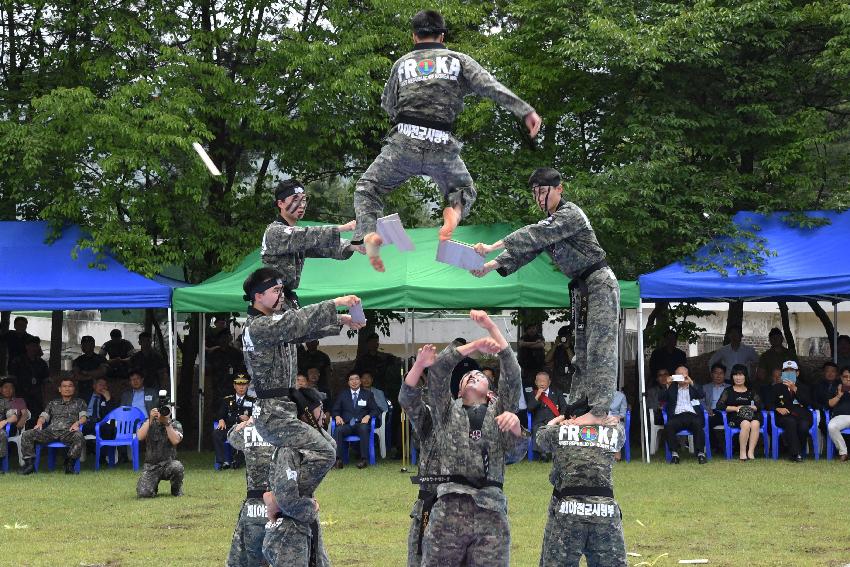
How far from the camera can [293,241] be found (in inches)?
283

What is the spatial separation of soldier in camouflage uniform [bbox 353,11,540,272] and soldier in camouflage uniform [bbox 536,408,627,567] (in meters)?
1.32

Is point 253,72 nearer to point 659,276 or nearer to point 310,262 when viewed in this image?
point 310,262

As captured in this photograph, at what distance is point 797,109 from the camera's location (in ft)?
55.4

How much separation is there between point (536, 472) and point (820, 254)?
14.2 ft

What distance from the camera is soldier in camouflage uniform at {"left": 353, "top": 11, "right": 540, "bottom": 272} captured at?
260 inches

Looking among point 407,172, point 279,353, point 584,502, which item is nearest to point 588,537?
point 584,502

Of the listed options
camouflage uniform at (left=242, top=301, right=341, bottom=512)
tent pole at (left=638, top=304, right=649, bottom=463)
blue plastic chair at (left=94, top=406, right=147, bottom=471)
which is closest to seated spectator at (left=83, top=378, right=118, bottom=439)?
blue plastic chair at (left=94, top=406, right=147, bottom=471)

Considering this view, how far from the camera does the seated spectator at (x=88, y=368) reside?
16328mm

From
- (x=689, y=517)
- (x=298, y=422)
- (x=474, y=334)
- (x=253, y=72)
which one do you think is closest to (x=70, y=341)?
(x=474, y=334)

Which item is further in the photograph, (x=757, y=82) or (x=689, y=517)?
(x=757, y=82)

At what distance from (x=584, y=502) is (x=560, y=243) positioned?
4.80 feet

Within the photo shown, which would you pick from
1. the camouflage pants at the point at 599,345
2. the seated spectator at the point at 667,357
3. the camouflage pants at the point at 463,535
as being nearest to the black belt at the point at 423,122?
the camouflage pants at the point at 599,345

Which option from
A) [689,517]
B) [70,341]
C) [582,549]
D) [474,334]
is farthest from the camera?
[70,341]

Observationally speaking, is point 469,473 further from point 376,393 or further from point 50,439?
point 50,439
